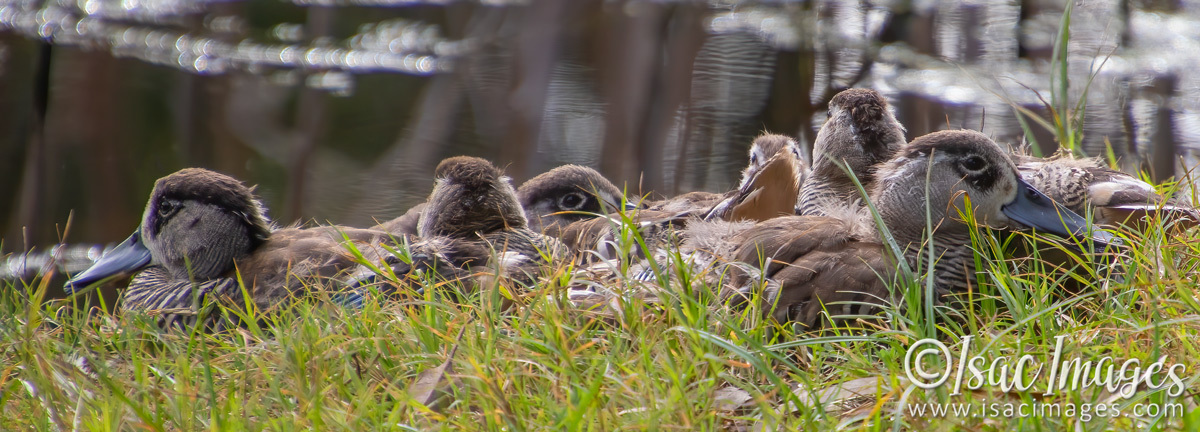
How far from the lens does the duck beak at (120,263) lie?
13.0ft

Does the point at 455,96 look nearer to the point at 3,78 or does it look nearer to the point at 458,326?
the point at 3,78

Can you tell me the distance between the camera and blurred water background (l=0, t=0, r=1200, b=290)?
8.13 m

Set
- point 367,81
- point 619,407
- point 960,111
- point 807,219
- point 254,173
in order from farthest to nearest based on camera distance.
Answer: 1. point 367,81
2. point 254,173
3. point 960,111
4. point 807,219
5. point 619,407

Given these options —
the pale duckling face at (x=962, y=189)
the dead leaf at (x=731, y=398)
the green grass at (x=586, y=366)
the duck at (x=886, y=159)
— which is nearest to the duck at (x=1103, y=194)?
the duck at (x=886, y=159)

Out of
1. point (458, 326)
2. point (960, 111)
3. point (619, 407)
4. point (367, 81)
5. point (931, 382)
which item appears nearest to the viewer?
point (931, 382)

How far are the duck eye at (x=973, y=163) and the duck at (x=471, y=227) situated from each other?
137 cm

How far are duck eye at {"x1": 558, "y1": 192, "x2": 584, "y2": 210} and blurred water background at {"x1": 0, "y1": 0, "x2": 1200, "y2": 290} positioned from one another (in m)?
3.46

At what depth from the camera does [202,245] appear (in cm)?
393

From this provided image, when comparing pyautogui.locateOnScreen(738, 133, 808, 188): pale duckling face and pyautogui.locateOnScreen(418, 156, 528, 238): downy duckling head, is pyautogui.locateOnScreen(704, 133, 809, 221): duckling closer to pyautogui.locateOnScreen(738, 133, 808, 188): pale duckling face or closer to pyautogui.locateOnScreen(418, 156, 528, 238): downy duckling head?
pyautogui.locateOnScreen(738, 133, 808, 188): pale duckling face

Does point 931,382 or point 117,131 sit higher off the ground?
point 931,382

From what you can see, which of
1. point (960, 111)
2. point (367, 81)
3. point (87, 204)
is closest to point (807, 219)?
point (960, 111)

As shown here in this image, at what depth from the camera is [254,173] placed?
956 centimetres

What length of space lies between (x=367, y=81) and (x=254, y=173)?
1572mm

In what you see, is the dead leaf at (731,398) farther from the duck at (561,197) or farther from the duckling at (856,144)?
the duck at (561,197)
